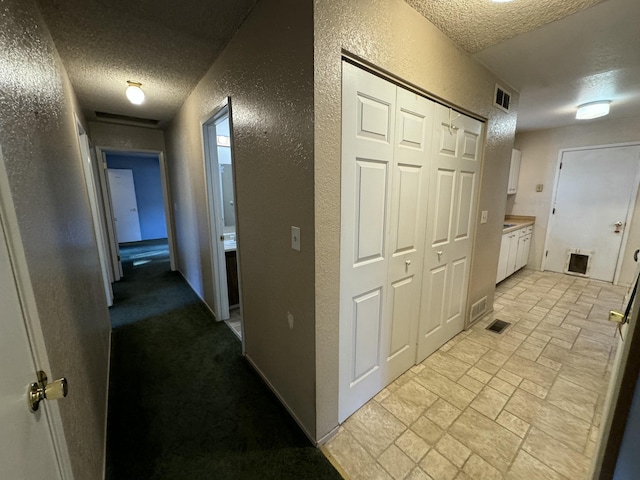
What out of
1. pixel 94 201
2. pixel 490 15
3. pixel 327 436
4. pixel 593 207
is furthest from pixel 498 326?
pixel 94 201

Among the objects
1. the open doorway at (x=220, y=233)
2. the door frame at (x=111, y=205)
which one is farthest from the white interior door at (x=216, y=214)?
the door frame at (x=111, y=205)

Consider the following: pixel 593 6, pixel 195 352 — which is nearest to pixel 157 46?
pixel 195 352

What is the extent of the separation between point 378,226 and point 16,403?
1497 millimetres

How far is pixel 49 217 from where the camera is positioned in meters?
1.06

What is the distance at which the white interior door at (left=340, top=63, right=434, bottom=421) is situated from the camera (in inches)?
53.9

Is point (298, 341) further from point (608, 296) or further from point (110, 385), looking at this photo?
point (608, 296)

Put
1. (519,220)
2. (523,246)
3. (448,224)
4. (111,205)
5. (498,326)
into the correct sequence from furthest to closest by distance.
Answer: (519,220) < (523,246) < (111,205) < (498,326) < (448,224)

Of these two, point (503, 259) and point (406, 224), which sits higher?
point (406, 224)

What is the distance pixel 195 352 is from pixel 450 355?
2239 mm

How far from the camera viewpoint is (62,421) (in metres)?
0.83

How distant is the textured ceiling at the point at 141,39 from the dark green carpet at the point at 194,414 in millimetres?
2408

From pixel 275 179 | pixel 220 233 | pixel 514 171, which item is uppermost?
pixel 514 171

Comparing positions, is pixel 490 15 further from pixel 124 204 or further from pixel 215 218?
pixel 124 204

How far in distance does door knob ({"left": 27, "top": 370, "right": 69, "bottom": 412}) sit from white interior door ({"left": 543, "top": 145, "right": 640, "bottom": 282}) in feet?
19.2
